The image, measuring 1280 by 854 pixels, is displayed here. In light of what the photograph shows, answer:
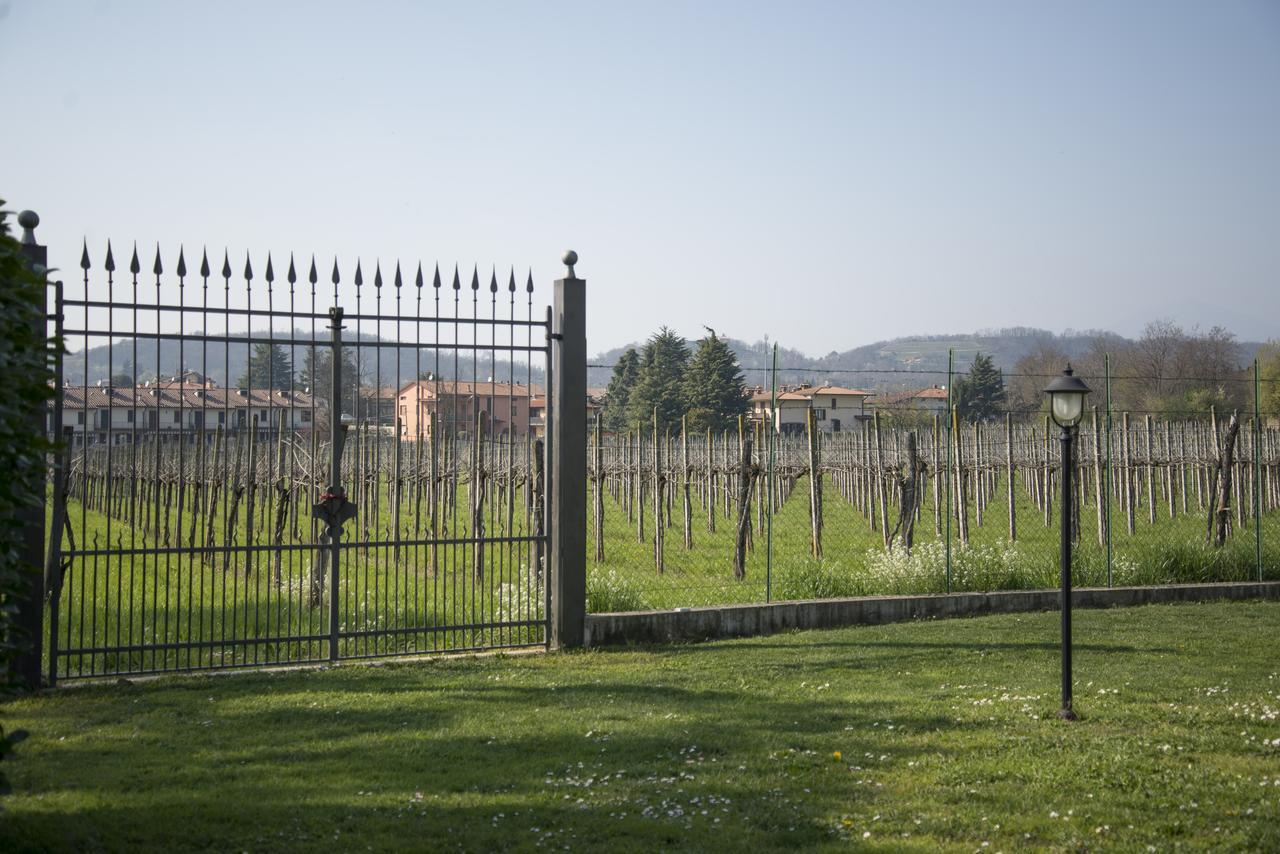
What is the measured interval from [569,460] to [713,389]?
33.4 meters

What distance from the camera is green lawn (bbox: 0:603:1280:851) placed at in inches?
185

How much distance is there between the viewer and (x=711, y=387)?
42469 millimetres

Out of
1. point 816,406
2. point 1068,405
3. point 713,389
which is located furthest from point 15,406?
point 713,389

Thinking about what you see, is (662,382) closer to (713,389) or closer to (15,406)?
(713,389)

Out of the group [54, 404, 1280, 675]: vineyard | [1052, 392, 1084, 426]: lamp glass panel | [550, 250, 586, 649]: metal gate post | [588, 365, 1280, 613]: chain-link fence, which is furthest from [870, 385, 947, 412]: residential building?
[1052, 392, 1084, 426]: lamp glass panel

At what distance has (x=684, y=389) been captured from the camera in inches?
1716

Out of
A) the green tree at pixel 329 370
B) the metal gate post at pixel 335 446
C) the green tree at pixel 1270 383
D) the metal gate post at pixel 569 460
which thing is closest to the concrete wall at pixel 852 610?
the metal gate post at pixel 569 460

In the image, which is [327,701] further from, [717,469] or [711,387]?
[711,387]

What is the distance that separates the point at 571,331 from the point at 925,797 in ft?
17.2

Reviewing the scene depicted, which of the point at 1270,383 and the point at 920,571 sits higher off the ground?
the point at 1270,383

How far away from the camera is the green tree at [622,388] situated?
158 feet

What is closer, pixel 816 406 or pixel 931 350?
pixel 816 406

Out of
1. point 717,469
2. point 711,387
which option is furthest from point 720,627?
point 711,387

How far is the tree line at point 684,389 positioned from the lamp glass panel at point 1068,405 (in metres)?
31.7
